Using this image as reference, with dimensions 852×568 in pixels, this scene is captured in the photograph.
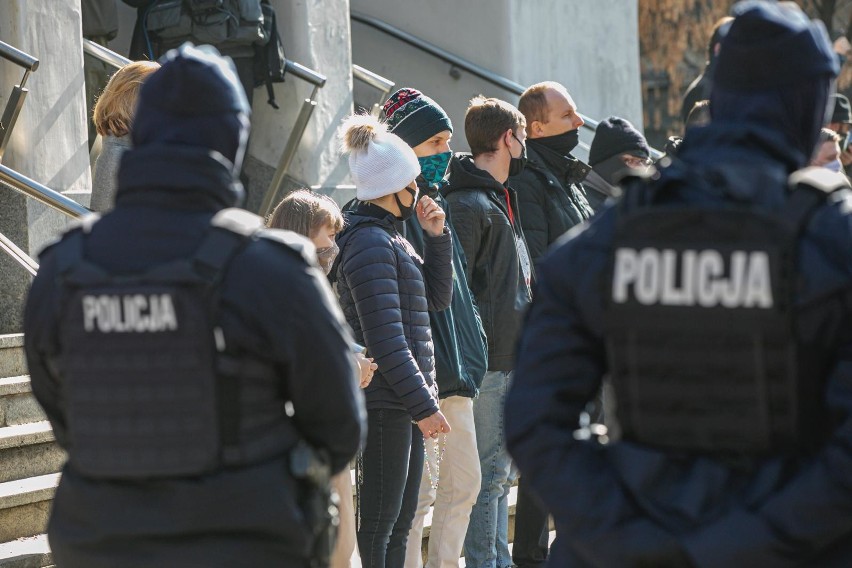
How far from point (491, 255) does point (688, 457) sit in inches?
121

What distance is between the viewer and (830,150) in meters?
6.89

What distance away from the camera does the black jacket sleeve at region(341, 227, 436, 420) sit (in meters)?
4.34

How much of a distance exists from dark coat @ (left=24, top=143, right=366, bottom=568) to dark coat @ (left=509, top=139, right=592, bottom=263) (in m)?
2.97

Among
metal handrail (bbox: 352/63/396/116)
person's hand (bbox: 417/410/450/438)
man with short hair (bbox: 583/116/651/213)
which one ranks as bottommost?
person's hand (bbox: 417/410/450/438)

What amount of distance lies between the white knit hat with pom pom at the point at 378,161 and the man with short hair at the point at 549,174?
1118mm

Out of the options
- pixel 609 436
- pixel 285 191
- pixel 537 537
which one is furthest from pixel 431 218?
pixel 285 191

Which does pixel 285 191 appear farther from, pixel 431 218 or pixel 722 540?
pixel 722 540

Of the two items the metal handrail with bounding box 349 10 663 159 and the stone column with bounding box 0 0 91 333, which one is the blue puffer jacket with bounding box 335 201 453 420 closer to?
the stone column with bounding box 0 0 91 333

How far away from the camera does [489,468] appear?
5.30 meters

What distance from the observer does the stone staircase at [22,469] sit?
4.94 metres

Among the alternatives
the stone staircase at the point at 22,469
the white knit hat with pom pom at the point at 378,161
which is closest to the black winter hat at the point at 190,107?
the white knit hat with pom pom at the point at 378,161

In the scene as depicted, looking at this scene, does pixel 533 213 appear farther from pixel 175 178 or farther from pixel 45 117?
pixel 175 178

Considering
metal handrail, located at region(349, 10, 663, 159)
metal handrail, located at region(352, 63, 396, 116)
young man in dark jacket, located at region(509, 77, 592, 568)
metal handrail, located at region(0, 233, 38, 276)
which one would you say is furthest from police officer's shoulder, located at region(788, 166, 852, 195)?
metal handrail, located at region(349, 10, 663, 159)

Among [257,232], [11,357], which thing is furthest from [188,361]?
[11,357]
